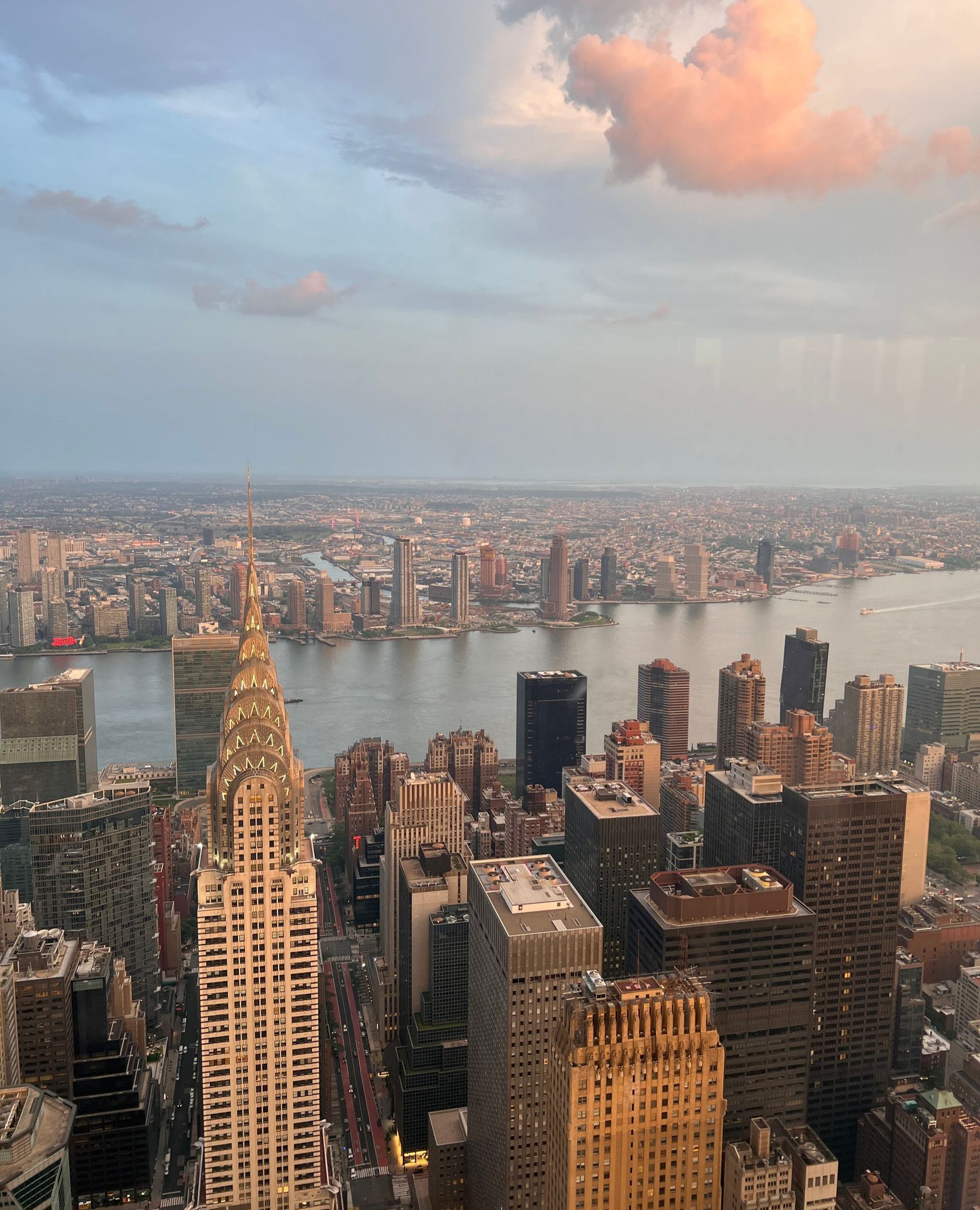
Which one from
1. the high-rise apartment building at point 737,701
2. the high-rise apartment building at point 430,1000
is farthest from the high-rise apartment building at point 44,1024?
the high-rise apartment building at point 737,701

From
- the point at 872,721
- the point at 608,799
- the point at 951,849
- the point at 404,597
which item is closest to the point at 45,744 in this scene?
the point at 608,799

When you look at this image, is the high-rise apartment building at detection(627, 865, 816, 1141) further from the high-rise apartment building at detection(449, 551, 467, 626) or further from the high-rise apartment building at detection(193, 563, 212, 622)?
the high-rise apartment building at detection(449, 551, 467, 626)

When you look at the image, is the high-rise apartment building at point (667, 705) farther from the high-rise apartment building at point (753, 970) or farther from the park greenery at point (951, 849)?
the high-rise apartment building at point (753, 970)

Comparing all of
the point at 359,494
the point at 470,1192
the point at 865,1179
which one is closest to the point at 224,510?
the point at 359,494

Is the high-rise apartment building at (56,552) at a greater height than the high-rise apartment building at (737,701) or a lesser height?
greater

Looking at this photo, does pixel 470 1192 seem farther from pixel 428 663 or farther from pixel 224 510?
pixel 428 663

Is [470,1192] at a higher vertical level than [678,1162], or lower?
lower
